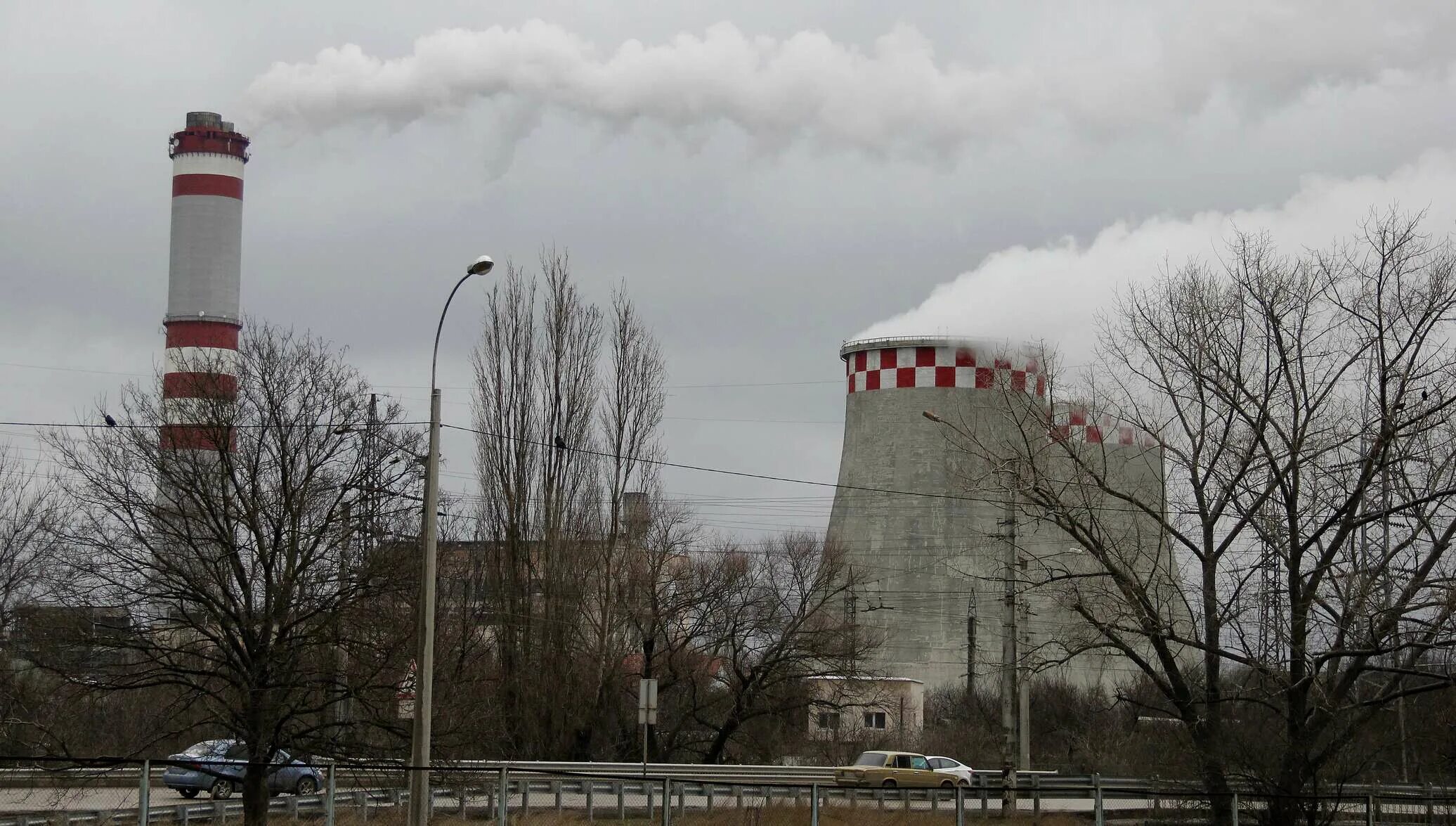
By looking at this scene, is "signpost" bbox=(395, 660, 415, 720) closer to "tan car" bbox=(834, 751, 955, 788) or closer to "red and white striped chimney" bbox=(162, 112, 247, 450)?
"tan car" bbox=(834, 751, 955, 788)

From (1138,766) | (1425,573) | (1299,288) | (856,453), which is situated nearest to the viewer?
(1425,573)

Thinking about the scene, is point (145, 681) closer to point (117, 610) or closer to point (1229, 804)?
point (117, 610)

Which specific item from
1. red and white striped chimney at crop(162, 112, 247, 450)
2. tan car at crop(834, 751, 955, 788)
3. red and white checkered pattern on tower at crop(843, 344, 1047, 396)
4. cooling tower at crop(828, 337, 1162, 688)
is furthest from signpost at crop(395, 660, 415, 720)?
red and white striped chimney at crop(162, 112, 247, 450)

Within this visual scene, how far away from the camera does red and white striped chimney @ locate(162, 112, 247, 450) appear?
5119cm

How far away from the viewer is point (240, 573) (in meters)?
16.4

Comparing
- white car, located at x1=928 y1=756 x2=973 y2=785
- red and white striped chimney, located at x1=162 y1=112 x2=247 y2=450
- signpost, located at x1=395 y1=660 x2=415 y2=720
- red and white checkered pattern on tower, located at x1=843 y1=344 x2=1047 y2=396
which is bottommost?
white car, located at x1=928 y1=756 x2=973 y2=785

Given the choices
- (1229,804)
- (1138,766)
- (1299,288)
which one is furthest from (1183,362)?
(1138,766)

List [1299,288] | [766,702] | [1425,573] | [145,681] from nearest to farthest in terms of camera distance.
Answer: [1425,573]
[1299,288]
[145,681]
[766,702]

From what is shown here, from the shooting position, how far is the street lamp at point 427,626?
13.2m

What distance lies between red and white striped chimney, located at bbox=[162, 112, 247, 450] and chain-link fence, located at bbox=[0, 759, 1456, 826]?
30159 millimetres

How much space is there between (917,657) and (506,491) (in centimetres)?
1024

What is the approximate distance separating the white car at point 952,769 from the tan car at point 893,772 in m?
0.14

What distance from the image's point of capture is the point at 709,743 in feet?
98.9

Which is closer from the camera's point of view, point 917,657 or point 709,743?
point 709,743
